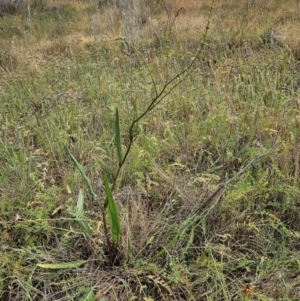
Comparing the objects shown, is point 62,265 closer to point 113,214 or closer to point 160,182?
point 113,214

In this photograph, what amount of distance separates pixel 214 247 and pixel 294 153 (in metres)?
0.68

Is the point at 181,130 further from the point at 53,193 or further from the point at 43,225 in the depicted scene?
the point at 43,225

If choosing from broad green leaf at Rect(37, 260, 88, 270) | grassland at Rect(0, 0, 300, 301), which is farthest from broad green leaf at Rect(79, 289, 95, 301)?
broad green leaf at Rect(37, 260, 88, 270)

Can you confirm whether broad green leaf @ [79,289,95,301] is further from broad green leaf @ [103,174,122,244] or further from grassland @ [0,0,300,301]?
broad green leaf @ [103,174,122,244]

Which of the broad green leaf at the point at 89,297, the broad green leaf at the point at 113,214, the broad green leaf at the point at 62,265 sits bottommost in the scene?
the broad green leaf at the point at 89,297

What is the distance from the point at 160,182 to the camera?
1542 mm

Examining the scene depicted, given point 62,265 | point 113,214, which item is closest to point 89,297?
point 62,265

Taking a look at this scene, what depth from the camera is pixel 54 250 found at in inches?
49.7

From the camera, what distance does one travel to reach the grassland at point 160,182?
46.0 inches

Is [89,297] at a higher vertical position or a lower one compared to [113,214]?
lower

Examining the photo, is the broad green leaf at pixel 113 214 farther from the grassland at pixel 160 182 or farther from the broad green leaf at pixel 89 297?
the broad green leaf at pixel 89 297

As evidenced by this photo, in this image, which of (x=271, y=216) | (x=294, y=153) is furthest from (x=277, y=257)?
(x=294, y=153)

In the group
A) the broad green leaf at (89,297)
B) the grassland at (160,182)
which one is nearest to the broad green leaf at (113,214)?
the grassland at (160,182)

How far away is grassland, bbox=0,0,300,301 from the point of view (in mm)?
1169
